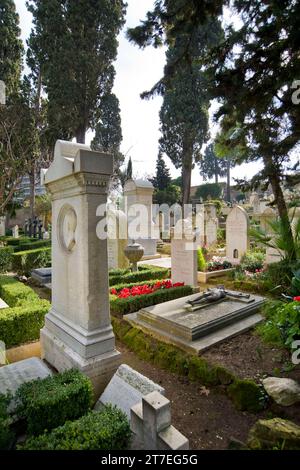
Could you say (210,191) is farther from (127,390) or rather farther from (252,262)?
(127,390)

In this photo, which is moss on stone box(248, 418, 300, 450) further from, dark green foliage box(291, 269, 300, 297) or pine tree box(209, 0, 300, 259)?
pine tree box(209, 0, 300, 259)

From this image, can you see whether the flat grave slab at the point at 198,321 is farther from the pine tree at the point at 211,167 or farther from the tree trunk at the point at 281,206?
the pine tree at the point at 211,167

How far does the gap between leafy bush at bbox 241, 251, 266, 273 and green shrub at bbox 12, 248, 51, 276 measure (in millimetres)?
7093

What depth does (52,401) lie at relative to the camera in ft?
6.95

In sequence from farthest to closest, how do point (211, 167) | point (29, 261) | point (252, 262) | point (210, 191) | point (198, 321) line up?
1. point (211, 167)
2. point (210, 191)
3. point (29, 261)
4. point (252, 262)
5. point (198, 321)

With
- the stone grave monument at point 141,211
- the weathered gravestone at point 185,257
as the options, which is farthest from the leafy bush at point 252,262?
the stone grave monument at point 141,211

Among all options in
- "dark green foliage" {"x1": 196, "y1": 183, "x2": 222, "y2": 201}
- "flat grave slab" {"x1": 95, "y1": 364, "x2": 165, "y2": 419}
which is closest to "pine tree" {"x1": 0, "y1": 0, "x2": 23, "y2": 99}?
"flat grave slab" {"x1": 95, "y1": 364, "x2": 165, "y2": 419}

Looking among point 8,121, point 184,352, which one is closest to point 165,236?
point 8,121

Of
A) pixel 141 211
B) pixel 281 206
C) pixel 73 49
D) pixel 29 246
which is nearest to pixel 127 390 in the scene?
pixel 281 206

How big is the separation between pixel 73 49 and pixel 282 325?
20511mm

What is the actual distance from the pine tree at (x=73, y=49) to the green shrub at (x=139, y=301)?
15075 millimetres

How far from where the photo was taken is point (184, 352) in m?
3.67

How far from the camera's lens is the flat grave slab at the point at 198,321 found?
3.81 m

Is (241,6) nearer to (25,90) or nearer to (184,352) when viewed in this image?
(184,352)
